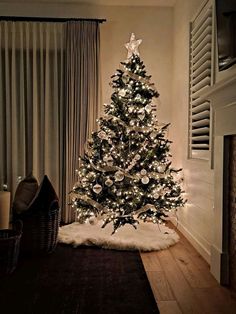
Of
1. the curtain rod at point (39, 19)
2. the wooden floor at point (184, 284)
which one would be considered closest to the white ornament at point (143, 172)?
the wooden floor at point (184, 284)

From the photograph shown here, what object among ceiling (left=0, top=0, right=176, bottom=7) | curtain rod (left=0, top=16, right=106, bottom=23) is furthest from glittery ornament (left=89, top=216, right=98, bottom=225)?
ceiling (left=0, top=0, right=176, bottom=7)

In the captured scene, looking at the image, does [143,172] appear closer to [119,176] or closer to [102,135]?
[119,176]

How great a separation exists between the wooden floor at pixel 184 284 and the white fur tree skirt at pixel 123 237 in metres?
0.16

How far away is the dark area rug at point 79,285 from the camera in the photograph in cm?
218

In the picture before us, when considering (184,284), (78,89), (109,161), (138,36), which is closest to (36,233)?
(109,161)

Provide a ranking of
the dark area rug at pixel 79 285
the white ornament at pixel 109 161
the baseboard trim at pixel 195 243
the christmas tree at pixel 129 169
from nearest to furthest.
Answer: the dark area rug at pixel 79 285 < the baseboard trim at pixel 195 243 < the christmas tree at pixel 129 169 < the white ornament at pixel 109 161

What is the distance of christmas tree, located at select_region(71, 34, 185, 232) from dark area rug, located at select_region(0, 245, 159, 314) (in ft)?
2.08

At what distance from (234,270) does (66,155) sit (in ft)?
8.98

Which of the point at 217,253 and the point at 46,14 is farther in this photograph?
the point at 46,14

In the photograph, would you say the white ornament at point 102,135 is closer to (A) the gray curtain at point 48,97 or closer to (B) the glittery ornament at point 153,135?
(B) the glittery ornament at point 153,135

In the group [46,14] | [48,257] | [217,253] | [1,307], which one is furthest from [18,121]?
[217,253]

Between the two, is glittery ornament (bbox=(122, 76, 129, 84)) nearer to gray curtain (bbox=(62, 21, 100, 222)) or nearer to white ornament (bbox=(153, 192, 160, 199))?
gray curtain (bbox=(62, 21, 100, 222))

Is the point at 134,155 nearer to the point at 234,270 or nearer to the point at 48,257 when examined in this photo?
the point at 48,257

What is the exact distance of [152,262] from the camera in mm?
3043
